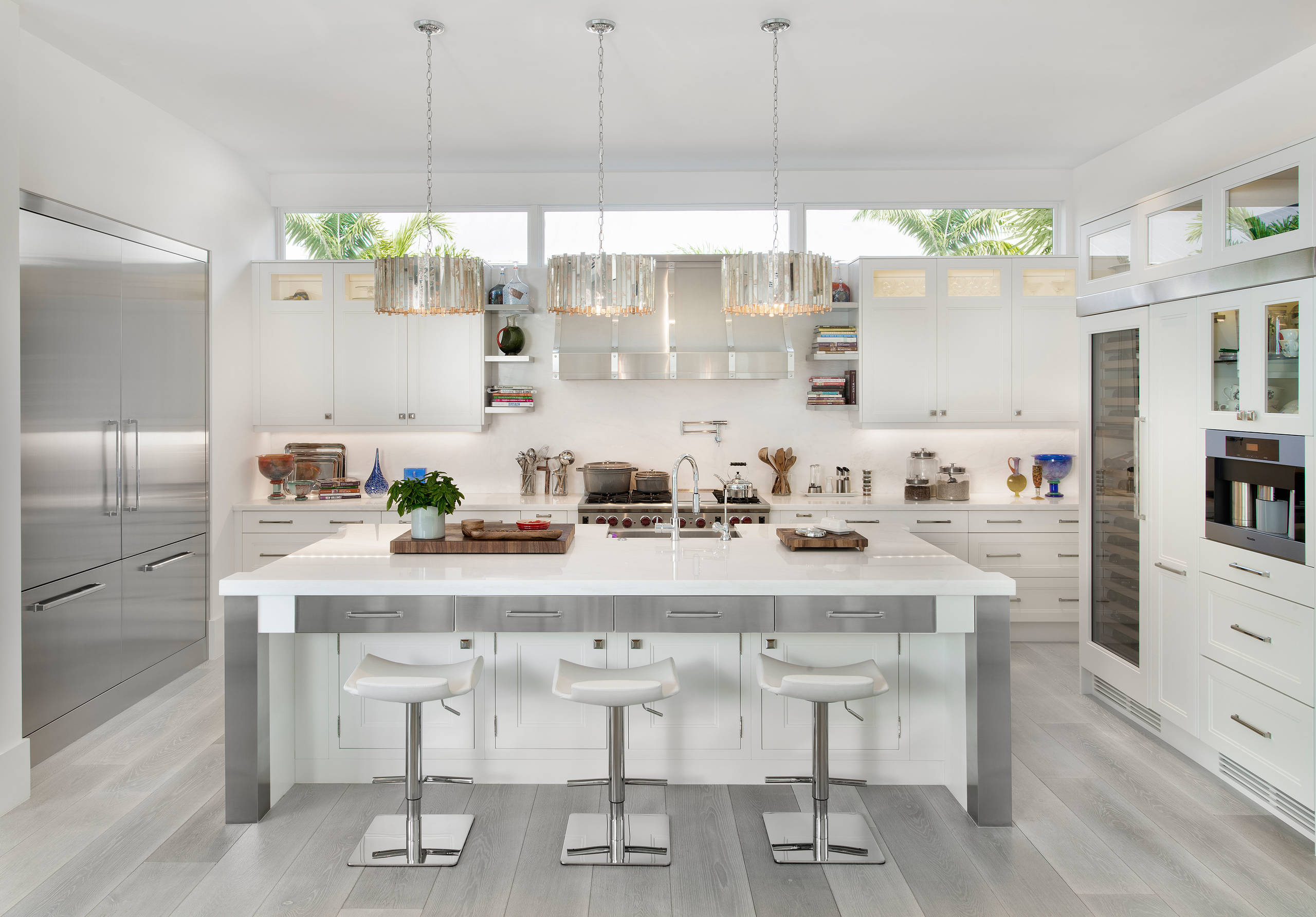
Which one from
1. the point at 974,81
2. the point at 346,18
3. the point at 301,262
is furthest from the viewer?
the point at 301,262

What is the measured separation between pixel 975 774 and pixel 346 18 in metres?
3.77

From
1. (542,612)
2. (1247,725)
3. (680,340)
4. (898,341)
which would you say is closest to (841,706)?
(542,612)

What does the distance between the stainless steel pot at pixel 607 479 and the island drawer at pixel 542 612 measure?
8.44 ft

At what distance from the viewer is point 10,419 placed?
3.09 metres

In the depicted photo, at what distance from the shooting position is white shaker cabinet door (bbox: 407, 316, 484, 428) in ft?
17.7

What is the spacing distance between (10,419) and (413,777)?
2.04 meters

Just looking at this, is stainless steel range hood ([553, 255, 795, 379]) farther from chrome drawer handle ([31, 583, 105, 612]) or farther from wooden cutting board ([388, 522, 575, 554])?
chrome drawer handle ([31, 583, 105, 612])

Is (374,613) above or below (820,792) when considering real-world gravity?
above

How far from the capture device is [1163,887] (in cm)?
250

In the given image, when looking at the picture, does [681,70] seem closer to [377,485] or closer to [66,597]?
[377,485]

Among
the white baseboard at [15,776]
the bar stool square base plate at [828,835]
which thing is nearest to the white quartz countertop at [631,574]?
the bar stool square base plate at [828,835]

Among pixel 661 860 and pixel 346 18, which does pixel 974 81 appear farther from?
pixel 661 860

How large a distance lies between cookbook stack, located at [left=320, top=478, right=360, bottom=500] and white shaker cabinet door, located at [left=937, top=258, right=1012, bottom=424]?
391 centimetres

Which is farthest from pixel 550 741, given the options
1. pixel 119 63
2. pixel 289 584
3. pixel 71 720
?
pixel 119 63
